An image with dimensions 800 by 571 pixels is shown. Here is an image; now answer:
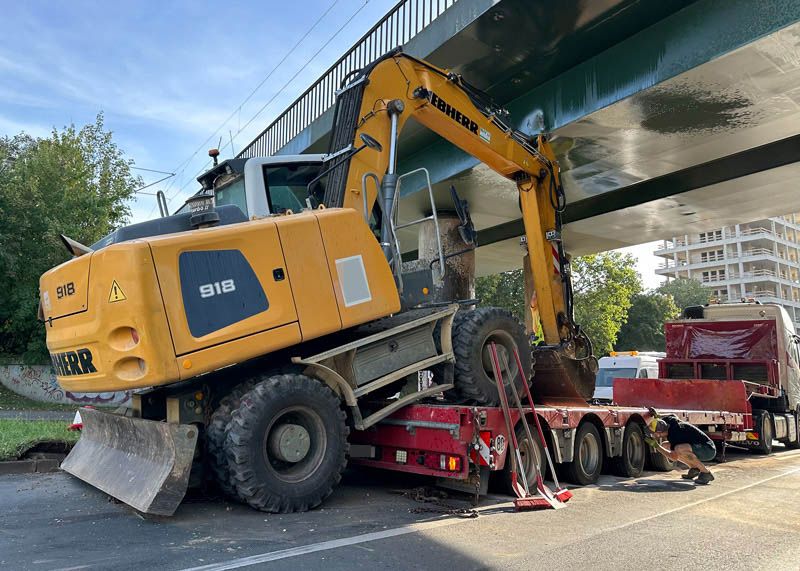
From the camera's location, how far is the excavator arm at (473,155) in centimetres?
759

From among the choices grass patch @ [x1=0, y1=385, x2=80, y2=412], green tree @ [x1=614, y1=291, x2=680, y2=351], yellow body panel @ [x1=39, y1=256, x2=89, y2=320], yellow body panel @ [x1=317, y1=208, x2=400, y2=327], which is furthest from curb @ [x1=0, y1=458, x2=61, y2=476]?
green tree @ [x1=614, y1=291, x2=680, y2=351]

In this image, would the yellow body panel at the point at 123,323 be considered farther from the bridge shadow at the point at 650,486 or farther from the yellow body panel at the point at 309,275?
the bridge shadow at the point at 650,486

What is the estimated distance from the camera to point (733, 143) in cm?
1179

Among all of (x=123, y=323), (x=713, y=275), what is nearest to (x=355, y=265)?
(x=123, y=323)

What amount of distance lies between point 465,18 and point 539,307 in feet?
14.9

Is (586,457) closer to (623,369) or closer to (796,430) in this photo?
(796,430)

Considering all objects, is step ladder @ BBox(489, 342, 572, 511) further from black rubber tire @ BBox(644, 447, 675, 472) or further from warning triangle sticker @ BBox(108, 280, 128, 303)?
warning triangle sticker @ BBox(108, 280, 128, 303)

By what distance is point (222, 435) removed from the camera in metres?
6.10

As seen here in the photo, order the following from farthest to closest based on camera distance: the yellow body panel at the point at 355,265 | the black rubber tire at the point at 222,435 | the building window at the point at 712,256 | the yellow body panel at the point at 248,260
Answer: the building window at the point at 712,256, the yellow body panel at the point at 355,265, the black rubber tire at the point at 222,435, the yellow body panel at the point at 248,260

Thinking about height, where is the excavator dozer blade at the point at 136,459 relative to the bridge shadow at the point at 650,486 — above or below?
above

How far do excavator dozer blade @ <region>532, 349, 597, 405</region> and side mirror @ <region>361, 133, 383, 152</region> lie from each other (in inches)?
158

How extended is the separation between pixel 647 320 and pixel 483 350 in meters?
48.1

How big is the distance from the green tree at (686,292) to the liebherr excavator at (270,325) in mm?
71691

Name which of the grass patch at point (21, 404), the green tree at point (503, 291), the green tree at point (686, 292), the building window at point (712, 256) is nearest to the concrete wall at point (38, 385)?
the grass patch at point (21, 404)
